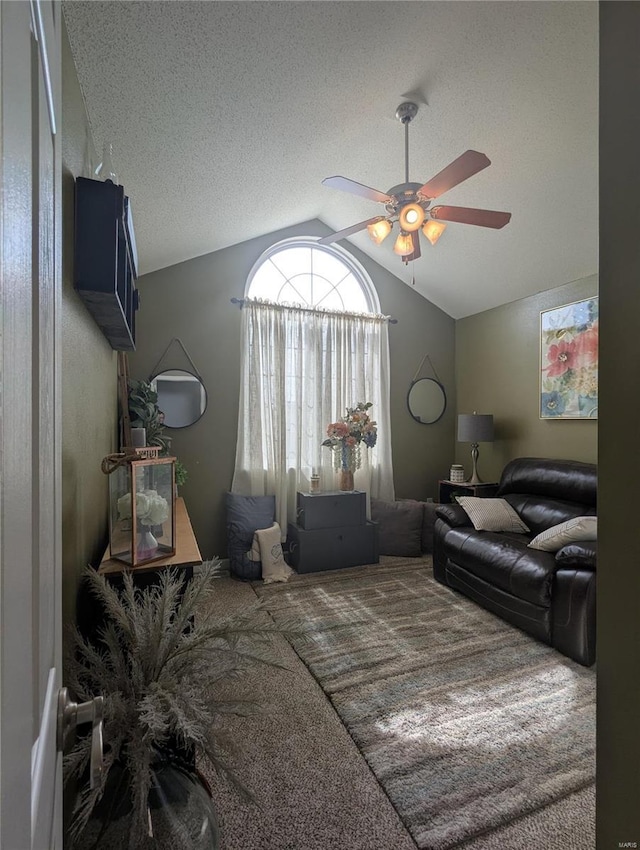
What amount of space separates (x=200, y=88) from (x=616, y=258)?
6.04ft

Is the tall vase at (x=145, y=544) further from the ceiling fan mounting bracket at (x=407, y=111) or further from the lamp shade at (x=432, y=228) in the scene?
the ceiling fan mounting bracket at (x=407, y=111)

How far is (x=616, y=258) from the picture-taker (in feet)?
2.00

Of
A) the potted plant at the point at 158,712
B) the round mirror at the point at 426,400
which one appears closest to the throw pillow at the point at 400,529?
the round mirror at the point at 426,400

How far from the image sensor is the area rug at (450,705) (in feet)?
4.61

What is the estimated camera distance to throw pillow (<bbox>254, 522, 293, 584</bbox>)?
3.40 metres

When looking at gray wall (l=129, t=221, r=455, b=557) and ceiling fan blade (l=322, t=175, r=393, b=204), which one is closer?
ceiling fan blade (l=322, t=175, r=393, b=204)

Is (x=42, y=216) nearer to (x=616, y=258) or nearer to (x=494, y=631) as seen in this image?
(x=616, y=258)

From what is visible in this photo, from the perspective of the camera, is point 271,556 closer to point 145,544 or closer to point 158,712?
point 145,544

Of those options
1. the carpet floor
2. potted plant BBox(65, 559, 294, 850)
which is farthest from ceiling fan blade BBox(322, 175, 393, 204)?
the carpet floor

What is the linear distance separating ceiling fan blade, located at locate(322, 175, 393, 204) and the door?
5.64 feet

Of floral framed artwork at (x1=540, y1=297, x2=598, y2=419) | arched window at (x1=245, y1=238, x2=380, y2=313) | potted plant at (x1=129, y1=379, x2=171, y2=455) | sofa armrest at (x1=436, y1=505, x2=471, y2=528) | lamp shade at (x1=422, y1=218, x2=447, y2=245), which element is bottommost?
sofa armrest at (x1=436, y1=505, x2=471, y2=528)

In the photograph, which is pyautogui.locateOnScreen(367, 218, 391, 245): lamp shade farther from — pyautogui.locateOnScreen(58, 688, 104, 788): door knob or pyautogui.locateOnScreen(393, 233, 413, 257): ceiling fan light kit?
pyautogui.locateOnScreen(58, 688, 104, 788): door knob

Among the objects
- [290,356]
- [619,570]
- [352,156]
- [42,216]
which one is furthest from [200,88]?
[290,356]

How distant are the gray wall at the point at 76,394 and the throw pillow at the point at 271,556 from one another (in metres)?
1.74
